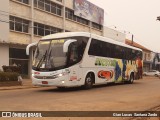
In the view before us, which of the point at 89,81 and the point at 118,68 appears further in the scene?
the point at 118,68

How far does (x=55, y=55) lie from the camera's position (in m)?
18.7

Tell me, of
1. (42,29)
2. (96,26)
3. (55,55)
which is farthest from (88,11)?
(55,55)

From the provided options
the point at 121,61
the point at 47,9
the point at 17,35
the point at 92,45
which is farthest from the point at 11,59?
the point at 92,45

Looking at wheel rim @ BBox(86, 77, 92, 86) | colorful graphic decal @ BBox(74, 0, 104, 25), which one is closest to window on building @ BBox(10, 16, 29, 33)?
colorful graphic decal @ BBox(74, 0, 104, 25)

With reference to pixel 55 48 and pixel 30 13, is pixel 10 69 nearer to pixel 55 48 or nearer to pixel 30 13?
pixel 30 13

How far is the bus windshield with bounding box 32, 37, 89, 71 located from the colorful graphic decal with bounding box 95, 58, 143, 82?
2.99 m

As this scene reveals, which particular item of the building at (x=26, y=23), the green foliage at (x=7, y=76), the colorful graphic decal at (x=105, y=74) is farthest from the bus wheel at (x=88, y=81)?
the building at (x=26, y=23)

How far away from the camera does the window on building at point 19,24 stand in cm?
3478

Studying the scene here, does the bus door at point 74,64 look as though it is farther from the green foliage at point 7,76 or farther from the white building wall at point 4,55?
the white building wall at point 4,55

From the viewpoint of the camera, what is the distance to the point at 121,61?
27250 mm

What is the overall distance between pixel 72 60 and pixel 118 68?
819 cm

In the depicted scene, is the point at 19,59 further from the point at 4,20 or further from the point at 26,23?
the point at 4,20

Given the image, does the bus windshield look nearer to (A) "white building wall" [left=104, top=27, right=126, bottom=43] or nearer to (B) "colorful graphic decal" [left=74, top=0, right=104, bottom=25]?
(B) "colorful graphic decal" [left=74, top=0, right=104, bottom=25]

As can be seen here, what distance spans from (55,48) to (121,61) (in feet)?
31.2
